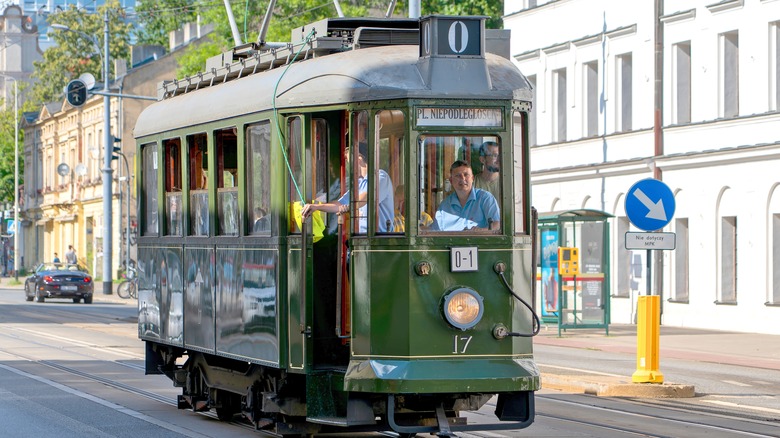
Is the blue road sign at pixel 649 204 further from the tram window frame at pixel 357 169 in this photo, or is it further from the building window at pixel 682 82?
the building window at pixel 682 82

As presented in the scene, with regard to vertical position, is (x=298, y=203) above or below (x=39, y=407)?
above

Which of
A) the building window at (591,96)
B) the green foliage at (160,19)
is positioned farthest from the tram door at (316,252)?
the green foliage at (160,19)

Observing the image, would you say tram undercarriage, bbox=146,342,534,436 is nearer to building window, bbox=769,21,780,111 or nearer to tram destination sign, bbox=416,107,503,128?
tram destination sign, bbox=416,107,503,128

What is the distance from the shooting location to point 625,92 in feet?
124

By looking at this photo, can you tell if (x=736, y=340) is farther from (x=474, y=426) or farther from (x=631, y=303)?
(x=474, y=426)

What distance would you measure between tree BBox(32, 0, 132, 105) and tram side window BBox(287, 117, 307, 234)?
8603cm

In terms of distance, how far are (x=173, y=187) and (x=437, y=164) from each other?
14.7 ft

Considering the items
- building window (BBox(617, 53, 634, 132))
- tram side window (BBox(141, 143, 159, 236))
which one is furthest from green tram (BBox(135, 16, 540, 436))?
building window (BBox(617, 53, 634, 132))

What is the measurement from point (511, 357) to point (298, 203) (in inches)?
78.1

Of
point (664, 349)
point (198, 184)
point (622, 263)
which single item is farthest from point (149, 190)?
point (622, 263)

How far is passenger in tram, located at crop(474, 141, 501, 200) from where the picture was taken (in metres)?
10.8

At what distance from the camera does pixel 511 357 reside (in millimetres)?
10859

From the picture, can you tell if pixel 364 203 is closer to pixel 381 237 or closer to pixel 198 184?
pixel 381 237

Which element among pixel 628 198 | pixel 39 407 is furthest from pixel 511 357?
pixel 628 198
